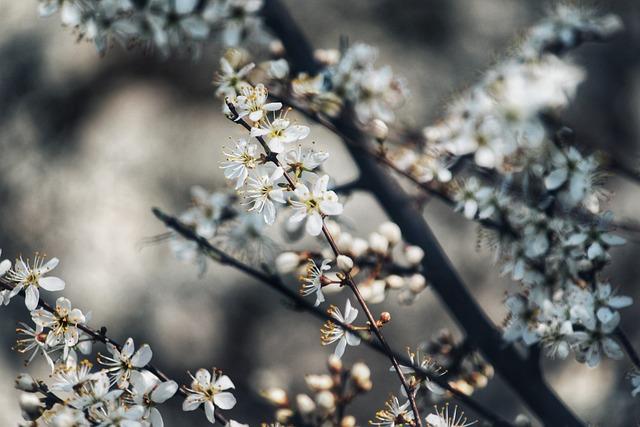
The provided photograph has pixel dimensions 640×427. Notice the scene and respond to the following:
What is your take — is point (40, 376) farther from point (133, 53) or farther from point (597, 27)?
point (597, 27)

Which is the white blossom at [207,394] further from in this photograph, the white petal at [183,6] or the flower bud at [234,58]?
the white petal at [183,6]

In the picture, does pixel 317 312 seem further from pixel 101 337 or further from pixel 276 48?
pixel 276 48

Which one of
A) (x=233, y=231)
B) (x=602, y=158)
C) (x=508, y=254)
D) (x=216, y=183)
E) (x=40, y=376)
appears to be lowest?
(x=40, y=376)

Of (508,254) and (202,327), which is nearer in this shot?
(508,254)

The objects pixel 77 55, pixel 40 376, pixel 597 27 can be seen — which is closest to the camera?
pixel 597 27

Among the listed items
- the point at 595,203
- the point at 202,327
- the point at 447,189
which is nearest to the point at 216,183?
the point at 202,327

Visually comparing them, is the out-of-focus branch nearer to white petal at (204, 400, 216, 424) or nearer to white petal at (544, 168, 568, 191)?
white petal at (544, 168, 568, 191)

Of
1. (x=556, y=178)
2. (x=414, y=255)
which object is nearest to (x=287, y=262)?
(x=414, y=255)
